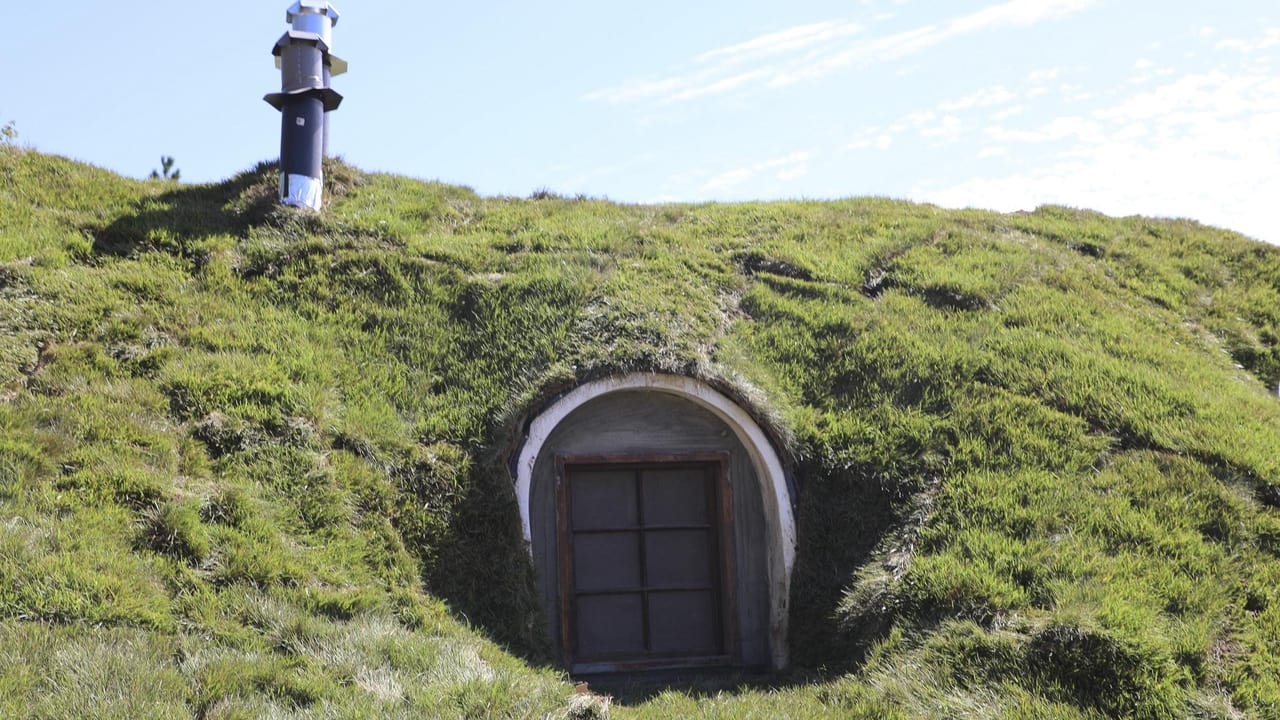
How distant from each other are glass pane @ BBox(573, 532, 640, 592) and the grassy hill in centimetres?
94

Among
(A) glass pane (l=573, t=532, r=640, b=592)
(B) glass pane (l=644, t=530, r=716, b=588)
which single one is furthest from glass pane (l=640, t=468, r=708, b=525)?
(A) glass pane (l=573, t=532, r=640, b=592)

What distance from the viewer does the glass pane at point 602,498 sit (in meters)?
8.81

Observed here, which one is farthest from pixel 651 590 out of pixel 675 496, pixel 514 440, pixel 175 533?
pixel 175 533

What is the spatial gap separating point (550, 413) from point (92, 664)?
13.6 ft

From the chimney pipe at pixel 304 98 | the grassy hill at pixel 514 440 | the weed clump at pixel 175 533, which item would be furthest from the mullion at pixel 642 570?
the chimney pipe at pixel 304 98

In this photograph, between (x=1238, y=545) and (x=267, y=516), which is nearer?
(x=267, y=516)

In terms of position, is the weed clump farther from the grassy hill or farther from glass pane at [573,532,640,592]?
glass pane at [573,532,640,592]

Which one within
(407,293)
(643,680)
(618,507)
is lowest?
(643,680)

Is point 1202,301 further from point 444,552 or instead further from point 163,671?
point 163,671

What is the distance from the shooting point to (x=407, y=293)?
9.76 metres

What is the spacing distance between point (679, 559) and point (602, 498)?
86cm

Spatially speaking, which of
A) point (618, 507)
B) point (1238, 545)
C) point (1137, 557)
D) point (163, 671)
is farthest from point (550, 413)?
point (1238, 545)

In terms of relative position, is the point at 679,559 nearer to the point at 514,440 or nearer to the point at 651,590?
the point at 651,590

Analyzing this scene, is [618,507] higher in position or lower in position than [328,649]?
higher
